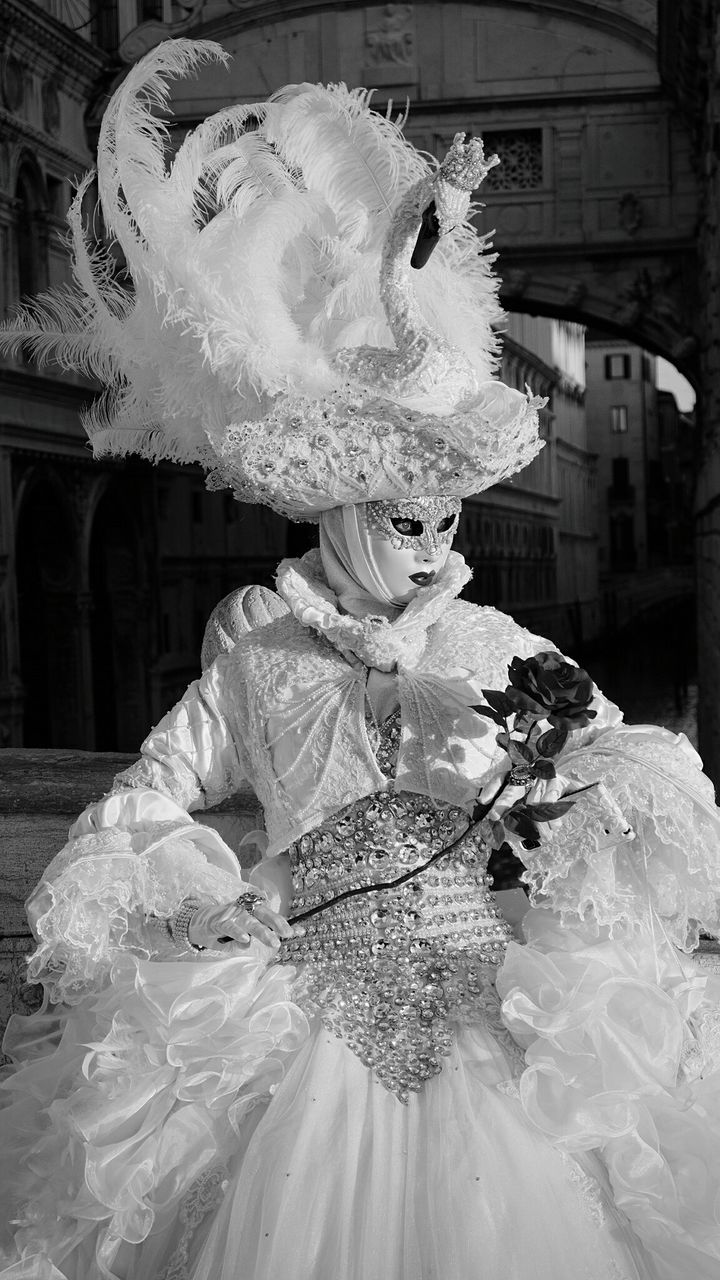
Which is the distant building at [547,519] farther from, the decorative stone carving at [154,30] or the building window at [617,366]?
the decorative stone carving at [154,30]

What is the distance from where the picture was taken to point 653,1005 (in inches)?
64.0

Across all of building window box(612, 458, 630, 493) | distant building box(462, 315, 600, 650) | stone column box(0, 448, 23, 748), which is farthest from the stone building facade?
building window box(612, 458, 630, 493)

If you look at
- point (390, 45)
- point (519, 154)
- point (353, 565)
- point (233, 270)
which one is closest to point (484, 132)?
point (519, 154)

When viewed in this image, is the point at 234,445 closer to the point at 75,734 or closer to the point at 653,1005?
the point at 653,1005

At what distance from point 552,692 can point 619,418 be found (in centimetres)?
2082

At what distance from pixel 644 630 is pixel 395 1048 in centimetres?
1653

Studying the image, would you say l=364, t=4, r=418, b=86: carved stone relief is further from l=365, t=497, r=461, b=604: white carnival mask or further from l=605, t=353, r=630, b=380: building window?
l=605, t=353, r=630, b=380: building window

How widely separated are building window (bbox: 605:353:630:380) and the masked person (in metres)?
20.5

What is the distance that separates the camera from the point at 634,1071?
5.12 ft

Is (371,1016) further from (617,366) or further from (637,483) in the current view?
(617,366)

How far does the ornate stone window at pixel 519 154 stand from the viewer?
10.1 m

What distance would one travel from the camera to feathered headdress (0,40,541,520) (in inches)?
71.9

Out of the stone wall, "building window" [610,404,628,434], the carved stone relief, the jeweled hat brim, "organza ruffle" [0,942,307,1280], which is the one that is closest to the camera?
"organza ruffle" [0,942,307,1280]

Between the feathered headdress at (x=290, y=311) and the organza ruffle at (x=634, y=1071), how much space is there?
0.64 meters
